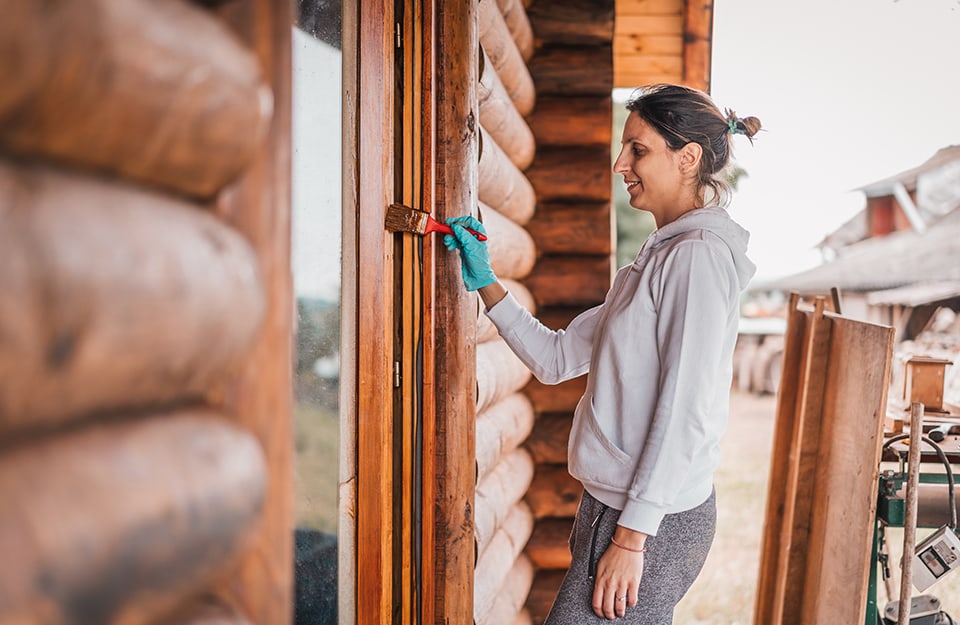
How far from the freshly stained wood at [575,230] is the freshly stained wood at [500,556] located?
1483 millimetres

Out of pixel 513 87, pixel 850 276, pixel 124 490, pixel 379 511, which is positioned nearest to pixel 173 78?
pixel 124 490

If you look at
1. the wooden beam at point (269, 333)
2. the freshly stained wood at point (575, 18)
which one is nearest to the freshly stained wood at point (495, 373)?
the freshly stained wood at point (575, 18)

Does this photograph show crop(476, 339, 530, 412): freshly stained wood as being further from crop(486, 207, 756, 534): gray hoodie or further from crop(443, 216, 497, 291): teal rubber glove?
crop(486, 207, 756, 534): gray hoodie

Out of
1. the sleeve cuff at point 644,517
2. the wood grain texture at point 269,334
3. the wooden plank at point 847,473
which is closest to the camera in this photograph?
the wood grain texture at point 269,334

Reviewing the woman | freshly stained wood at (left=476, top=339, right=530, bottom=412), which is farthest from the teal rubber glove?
freshly stained wood at (left=476, top=339, right=530, bottom=412)

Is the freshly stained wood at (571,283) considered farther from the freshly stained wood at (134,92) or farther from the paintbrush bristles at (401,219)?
the freshly stained wood at (134,92)

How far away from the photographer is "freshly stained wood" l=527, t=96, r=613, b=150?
15.7 ft

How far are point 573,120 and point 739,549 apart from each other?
476 cm

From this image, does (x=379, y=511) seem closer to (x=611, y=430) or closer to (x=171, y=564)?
(x=611, y=430)

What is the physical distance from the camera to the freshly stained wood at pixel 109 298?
0.61 metres

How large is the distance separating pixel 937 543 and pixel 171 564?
127 inches

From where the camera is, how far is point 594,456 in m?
2.23

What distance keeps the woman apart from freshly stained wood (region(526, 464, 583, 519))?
8.14 ft

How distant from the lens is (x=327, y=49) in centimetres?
206
